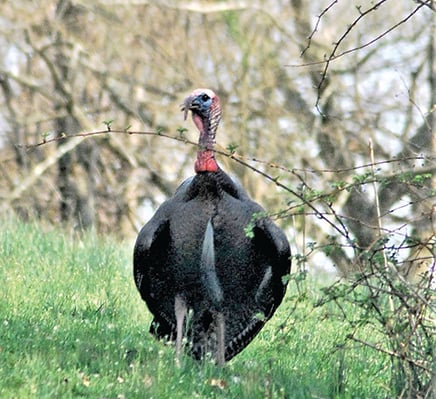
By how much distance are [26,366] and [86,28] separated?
1282cm

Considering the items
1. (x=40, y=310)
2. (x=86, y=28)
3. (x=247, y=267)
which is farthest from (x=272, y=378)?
(x=86, y=28)

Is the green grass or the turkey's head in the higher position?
the turkey's head

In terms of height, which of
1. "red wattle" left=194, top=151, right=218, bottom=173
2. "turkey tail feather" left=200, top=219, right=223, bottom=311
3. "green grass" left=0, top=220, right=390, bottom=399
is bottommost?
"green grass" left=0, top=220, right=390, bottom=399

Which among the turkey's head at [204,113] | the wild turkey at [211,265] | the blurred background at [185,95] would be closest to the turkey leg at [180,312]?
the wild turkey at [211,265]

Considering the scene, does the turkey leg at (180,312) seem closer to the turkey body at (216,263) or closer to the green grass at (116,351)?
the turkey body at (216,263)

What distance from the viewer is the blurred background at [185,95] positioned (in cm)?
1650

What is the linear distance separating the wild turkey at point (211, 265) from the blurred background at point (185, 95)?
732 cm

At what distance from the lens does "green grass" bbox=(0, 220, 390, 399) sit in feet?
21.7

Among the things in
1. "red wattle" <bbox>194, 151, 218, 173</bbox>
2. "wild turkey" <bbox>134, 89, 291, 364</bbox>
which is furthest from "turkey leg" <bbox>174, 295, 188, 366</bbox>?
"red wattle" <bbox>194, 151, 218, 173</bbox>

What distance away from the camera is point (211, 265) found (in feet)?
25.4

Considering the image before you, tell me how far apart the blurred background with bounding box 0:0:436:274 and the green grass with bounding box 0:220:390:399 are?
18.6ft

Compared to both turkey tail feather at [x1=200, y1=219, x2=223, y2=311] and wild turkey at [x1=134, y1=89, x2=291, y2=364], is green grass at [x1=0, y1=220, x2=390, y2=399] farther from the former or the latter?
turkey tail feather at [x1=200, y1=219, x2=223, y2=311]

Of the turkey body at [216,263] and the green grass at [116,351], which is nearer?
the green grass at [116,351]

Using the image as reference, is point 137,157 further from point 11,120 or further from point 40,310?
point 40,310
